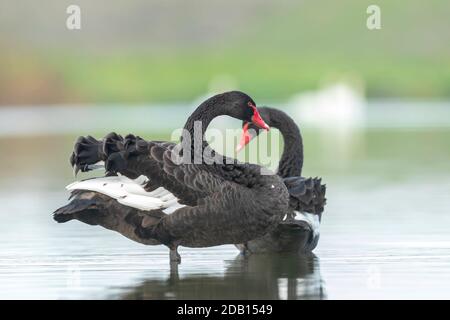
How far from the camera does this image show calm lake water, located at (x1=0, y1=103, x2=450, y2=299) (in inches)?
285

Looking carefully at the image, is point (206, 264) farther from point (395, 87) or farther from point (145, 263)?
point (395, 87)

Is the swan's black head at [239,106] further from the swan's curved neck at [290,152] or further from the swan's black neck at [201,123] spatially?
the swan's curved neck at [290,152]

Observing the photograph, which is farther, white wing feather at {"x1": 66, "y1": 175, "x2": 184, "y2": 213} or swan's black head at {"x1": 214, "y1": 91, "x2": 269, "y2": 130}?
swan's black head at {"x1": 214, "y1": 91, "x2": 269, "y2": 130}

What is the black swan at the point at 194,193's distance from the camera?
7918 millimetres

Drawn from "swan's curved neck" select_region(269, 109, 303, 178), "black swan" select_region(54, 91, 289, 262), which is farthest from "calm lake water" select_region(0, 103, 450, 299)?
"swan's curved neck" select_region(269, 109, 303, 178)

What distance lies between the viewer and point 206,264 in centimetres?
821

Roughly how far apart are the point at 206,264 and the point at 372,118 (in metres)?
20.0

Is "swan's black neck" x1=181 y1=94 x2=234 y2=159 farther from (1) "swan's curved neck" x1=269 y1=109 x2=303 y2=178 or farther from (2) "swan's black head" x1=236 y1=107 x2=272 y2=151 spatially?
(1) "swan's curved neck" x1=269 y1=109 x2=303 y2=178

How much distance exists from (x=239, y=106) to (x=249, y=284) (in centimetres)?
146

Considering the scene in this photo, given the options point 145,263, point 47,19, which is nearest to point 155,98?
point 47,19

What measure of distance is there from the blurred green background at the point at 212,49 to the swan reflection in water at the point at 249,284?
30241 millimetres

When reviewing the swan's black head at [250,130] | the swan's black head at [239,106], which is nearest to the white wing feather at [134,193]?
the swan's black head at [239,106]

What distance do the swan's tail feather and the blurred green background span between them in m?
29.6

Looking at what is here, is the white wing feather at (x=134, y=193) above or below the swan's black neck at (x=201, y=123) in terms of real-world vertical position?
below
